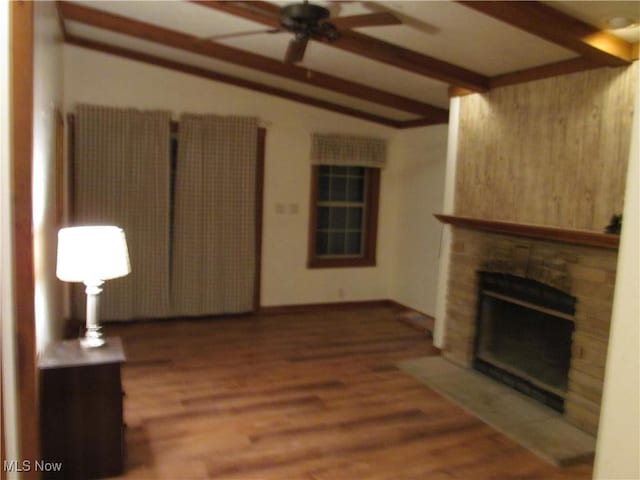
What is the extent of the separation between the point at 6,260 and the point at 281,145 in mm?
4199

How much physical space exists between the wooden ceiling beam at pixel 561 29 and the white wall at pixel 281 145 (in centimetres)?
291

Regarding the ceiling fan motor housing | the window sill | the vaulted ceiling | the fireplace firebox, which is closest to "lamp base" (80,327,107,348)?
the vaulted ceiling

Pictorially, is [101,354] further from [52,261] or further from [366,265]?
[366,265]

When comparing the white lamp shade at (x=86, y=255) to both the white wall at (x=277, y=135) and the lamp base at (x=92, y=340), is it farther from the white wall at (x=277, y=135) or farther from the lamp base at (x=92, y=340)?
the white wall at (x=277, y=135)

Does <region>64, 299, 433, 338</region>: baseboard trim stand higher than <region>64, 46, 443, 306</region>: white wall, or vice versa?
<region>64, 46, 443, 306</region>: white wall

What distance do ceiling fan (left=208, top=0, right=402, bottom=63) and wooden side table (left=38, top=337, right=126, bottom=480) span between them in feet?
6.71

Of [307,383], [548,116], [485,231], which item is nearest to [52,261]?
[307,383]

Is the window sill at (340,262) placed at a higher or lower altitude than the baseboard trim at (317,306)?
higher

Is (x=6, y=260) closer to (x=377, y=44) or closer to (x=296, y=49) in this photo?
(x=296, y=49)

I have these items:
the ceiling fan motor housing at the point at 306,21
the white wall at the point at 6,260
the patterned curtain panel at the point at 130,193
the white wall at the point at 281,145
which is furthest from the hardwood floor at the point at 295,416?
the ceiling fan motor housing at the point at 306,21

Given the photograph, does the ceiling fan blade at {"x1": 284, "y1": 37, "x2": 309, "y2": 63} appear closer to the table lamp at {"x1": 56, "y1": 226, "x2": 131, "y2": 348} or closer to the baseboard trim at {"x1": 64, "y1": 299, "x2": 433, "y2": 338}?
the table lamp at {"x1": 56, "y1": 226, "x2": 131, "y2": 348}

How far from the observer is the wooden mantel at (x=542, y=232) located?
3.14 m

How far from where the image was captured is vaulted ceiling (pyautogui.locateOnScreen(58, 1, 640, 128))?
298 cm

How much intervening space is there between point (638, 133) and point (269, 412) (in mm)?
3179
